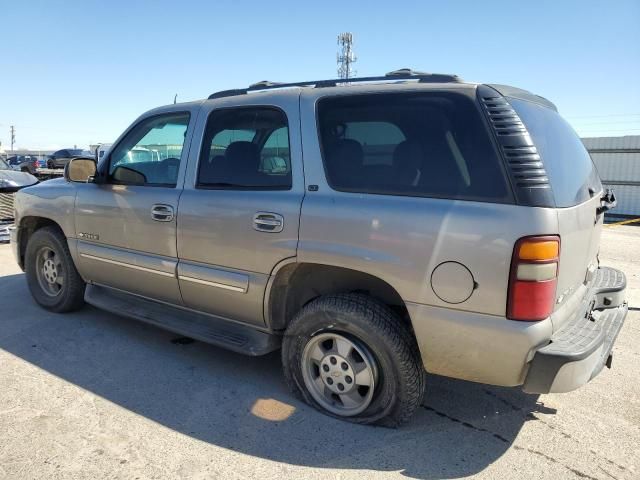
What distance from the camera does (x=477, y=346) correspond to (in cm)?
243

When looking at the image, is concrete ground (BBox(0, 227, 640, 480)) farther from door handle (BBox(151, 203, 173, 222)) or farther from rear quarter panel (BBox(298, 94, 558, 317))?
door handle (BBox(151, 203, 173, 222))

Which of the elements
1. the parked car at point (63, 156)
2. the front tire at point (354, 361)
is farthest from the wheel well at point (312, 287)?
the parked car at point (63, 156)

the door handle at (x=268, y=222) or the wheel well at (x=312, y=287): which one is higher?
the door handle at (x=268, y=222)

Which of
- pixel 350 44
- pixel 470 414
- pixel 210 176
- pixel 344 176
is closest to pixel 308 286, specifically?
pixel 344 176

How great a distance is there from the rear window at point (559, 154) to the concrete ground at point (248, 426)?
4.45ft

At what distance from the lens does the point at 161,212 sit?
11.7ft

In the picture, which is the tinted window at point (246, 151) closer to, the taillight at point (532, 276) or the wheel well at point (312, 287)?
the wheel well at point (312, 287)

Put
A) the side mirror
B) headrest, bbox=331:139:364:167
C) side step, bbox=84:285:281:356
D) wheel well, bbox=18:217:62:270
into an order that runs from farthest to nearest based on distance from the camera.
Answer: wheel well, bbox=18:217:62:270
the side mirror
side step, bbox=84:285:281:356
headrest, bbox=331:139:364:167

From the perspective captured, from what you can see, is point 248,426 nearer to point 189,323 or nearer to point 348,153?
point 189,323

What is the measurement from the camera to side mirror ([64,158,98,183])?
4.30 m

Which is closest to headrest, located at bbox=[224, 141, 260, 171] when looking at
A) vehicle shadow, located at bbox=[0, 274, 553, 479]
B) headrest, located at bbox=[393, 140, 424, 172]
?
headrest, located at bbox=[393, 140, 424, 172]

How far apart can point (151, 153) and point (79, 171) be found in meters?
0.85

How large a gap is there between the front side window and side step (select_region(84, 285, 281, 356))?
3.21 ft

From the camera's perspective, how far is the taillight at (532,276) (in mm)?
2271
